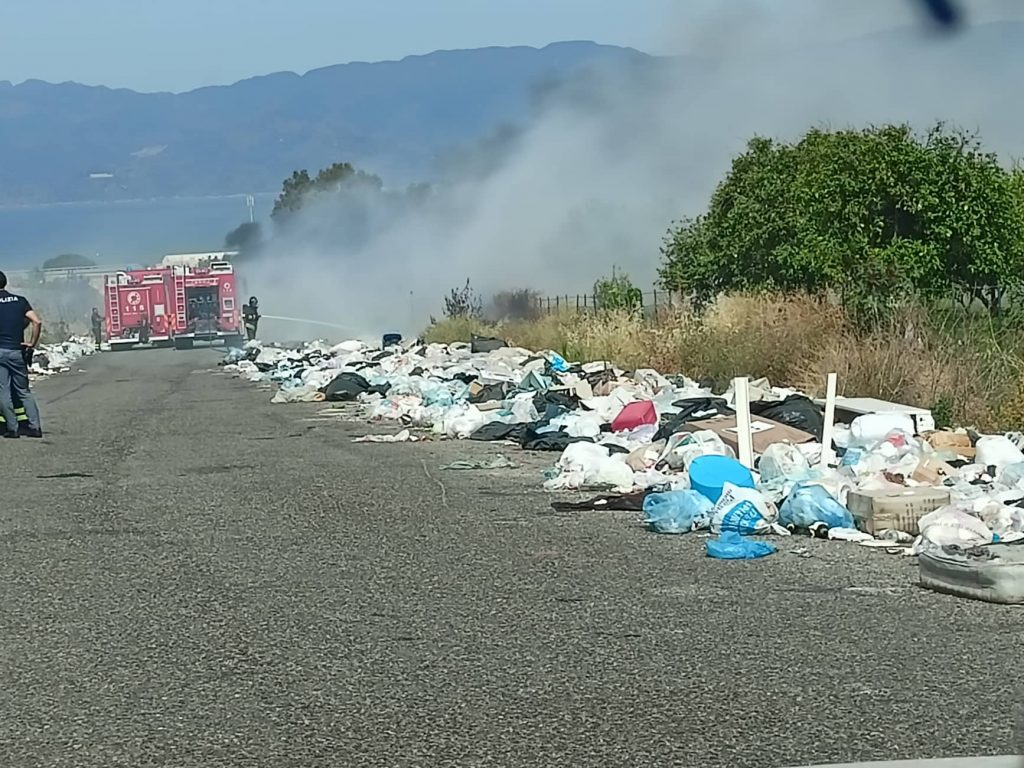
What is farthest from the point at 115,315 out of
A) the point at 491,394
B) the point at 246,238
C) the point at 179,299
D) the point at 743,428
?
the point at 743,428

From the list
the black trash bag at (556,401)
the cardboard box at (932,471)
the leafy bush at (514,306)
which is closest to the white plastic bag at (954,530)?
the cardboard box at (932,471)

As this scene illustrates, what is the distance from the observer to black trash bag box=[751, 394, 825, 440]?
563 inches

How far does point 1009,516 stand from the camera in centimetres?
942

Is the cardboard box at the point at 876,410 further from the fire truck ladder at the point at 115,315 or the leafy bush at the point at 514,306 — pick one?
the fire truck ladder at the point at 115,315

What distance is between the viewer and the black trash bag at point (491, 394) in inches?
771

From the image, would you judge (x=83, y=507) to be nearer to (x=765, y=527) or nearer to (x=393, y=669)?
(x=765, y=527)

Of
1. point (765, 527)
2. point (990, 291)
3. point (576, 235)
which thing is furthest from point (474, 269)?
point (765, 527)

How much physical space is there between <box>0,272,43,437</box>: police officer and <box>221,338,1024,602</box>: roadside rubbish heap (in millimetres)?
3920

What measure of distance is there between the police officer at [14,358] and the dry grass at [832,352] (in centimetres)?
763

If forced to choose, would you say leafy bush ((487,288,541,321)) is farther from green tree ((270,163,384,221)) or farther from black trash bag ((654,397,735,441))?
green tree ((270,163,384,221))

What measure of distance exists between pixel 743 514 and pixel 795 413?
15.1ft

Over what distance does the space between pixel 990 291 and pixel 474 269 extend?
41.4 meters

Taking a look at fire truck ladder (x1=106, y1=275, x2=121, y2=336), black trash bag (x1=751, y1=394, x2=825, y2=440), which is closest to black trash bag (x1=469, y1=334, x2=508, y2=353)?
black trash bag (x1=751, y1=394, x2=825, y2=440)

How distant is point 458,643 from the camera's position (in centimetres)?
744
